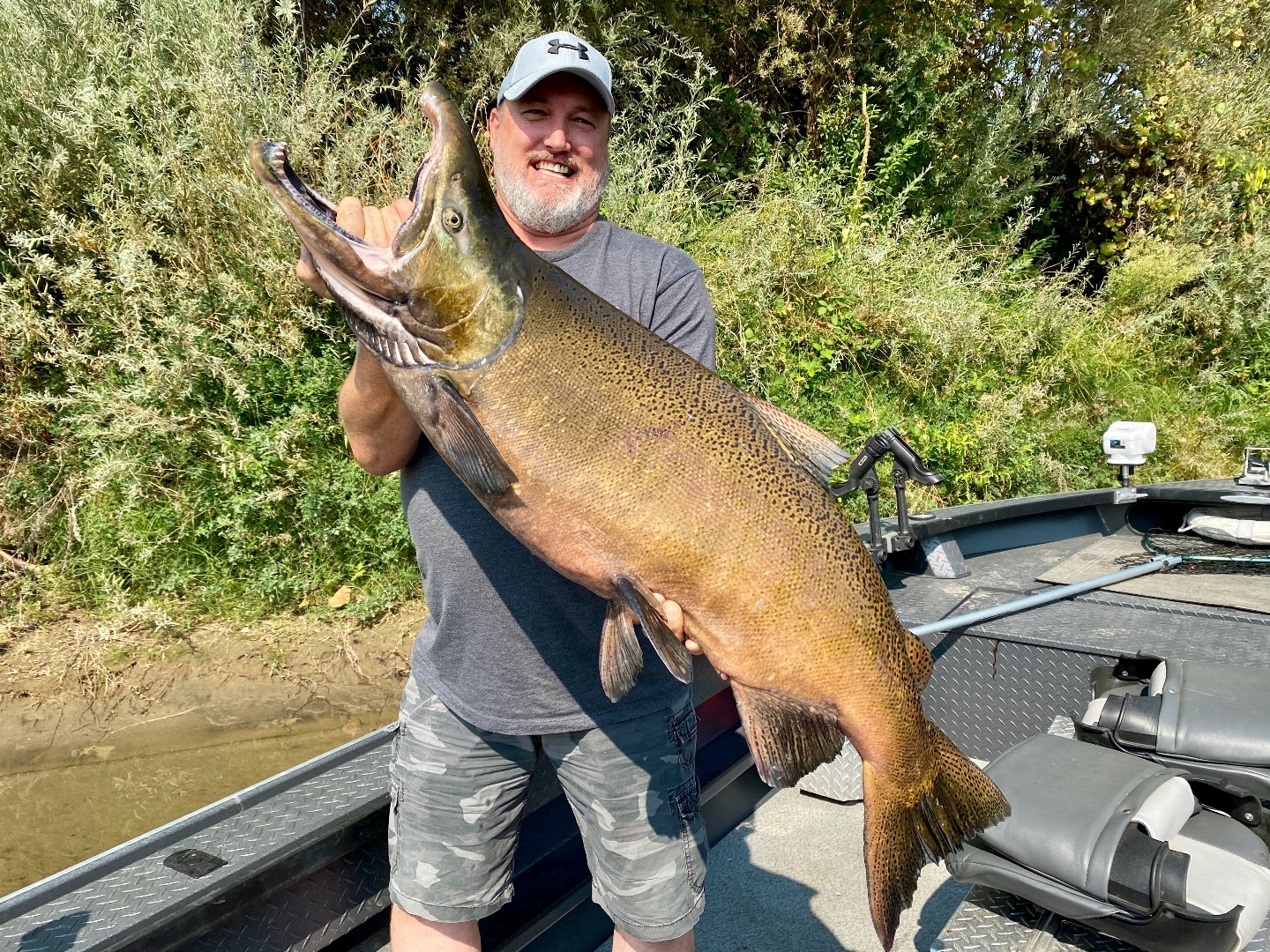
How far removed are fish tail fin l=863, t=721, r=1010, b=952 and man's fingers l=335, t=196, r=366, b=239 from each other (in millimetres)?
1437

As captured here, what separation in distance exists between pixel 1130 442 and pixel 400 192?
523 cm

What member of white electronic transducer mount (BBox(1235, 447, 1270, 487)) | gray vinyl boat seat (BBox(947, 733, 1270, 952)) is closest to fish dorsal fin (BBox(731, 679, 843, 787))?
gray vinyl boat seat (BBox(947, 733, 1270, 952))

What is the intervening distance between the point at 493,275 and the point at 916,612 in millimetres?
2887

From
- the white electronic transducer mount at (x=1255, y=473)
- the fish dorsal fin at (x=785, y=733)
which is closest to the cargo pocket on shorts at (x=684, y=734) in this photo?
the fish dorsal fin at (x=785, y=733)

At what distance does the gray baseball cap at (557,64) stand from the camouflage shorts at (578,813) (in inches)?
58.5

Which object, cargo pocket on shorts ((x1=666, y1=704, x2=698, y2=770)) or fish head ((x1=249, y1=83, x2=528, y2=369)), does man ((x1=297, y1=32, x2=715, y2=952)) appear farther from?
fish head ((x1=249, y1=83, x2=528, y2=369))

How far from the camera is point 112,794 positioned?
440 cm

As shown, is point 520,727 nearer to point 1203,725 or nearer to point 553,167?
point 553,167

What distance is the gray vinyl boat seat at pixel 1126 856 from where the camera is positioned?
1796 mm

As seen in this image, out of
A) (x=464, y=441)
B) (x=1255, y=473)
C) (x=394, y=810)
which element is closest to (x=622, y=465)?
(x=464, y=441)

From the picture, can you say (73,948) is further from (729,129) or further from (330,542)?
(729,129)

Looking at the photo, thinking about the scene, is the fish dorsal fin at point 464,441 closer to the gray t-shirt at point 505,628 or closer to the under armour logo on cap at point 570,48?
the gray t-shirt at point 505,628

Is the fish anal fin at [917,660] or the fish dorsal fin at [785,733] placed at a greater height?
the fish anal fin at [917,660]

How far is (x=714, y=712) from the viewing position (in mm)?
3273
